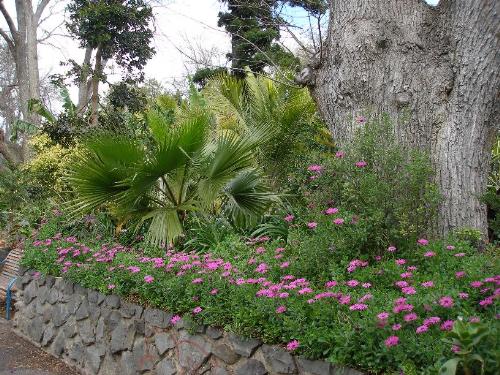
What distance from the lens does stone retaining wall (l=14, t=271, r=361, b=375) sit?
3279 millimetres

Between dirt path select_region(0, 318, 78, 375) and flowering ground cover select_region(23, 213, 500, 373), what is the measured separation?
119cm

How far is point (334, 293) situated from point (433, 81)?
2367mm

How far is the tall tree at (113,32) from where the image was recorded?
12070 millimetres

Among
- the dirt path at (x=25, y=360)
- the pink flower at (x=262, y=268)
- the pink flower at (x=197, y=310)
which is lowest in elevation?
the dirt path at (x=25, y=360)

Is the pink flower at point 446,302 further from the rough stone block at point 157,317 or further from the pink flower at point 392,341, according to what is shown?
the rough stone block at point 157,317

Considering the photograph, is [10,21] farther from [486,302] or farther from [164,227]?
[486,302]

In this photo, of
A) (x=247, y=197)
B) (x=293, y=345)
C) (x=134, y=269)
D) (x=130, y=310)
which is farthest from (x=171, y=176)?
(x=293, y=345)

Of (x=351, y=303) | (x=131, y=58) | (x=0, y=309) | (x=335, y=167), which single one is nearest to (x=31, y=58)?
(x=131, y=58)

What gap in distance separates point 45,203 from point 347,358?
774cm

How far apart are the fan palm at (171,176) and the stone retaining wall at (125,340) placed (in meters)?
0.91

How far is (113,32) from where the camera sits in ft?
40.9

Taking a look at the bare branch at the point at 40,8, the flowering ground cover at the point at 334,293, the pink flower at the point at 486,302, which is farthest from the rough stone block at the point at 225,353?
the bare branch at the point at 40,8

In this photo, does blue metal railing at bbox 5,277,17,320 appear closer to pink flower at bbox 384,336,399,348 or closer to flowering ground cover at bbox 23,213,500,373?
flowering ground cover at bbox 23,213,500,373

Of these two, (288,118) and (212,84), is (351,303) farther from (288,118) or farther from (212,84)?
(212,84)
